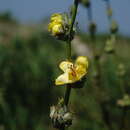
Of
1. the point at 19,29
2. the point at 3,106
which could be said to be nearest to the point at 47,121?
the point at 3,106

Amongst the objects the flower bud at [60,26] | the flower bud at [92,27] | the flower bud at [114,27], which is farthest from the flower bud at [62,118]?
the flower bud at [92,27]

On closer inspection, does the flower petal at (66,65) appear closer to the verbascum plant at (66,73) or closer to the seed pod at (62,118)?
the verbascum plant at (66,73)

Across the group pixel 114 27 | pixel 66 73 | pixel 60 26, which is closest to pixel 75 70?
pixel 66 73

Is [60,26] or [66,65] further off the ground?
[60,26]

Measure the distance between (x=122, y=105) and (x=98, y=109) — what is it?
60cm

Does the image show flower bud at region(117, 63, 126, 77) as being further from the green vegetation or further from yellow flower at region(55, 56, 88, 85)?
yellow flower at region(55, 56, 88, 85)

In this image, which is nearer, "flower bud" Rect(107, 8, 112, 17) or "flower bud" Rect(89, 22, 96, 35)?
"flower bud" Rect(107, 8, 112, 17)

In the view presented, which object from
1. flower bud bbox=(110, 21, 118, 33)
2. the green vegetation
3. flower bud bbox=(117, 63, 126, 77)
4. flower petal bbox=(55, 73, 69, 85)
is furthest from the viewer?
the green vegetation

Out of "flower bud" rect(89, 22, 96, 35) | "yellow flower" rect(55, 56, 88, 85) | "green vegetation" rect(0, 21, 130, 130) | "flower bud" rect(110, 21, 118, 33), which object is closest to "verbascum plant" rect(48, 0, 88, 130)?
"yellow flower" rect(55, 56, 88, 85)

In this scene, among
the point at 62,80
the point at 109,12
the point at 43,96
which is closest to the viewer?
the point at 62,80

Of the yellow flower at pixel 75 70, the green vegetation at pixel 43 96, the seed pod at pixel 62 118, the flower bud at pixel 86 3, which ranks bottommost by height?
the green vegetation at pixel 43 96

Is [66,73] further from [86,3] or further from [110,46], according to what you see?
[86,3]

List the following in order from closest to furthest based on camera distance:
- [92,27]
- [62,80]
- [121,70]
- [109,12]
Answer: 1. [62,80]
2. [121,70]
3. [109,12]
4. [92,27]

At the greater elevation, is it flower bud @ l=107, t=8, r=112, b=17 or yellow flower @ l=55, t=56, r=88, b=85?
flower bud @ l=107, t=8, r=112, b=17
